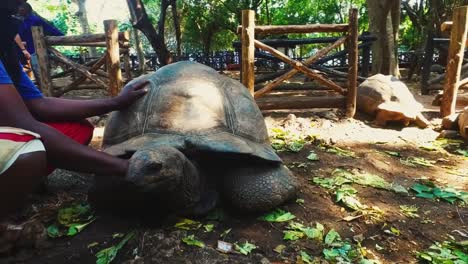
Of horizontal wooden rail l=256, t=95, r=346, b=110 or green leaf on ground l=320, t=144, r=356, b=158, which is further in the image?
horizontal wooden rail l=256, t=95, r=346, b=110

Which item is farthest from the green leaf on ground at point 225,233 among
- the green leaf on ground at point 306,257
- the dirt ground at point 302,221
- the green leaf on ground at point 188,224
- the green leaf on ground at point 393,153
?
the green leaf on ground at point 393,153

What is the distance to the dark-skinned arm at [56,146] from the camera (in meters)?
1.57

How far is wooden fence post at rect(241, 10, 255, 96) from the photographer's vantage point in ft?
15.1

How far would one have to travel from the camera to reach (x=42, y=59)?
19.0ft

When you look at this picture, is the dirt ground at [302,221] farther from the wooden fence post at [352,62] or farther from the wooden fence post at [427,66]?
the wooden fence post at [427,66]

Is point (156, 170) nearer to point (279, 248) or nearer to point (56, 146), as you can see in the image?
point (56, 146)

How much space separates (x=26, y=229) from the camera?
183cm

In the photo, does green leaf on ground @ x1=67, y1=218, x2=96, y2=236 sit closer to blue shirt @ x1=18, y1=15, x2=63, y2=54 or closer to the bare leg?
the bare leg

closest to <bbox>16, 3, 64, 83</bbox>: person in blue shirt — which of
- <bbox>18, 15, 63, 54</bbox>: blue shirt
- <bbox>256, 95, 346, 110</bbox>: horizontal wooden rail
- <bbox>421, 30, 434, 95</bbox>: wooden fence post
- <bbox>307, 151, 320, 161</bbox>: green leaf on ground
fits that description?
<bbox>18, 15, 63, 54</bbox>: blue shirt

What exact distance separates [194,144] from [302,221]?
0.84 metres

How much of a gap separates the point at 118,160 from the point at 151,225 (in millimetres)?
475

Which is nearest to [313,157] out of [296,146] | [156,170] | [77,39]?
[296,146]

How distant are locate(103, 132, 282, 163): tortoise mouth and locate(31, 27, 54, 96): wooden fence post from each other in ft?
14.3

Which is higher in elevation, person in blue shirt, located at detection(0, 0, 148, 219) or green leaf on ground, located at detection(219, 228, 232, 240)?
person in blue shirt, located at detection(0, 0, 148, 219)
